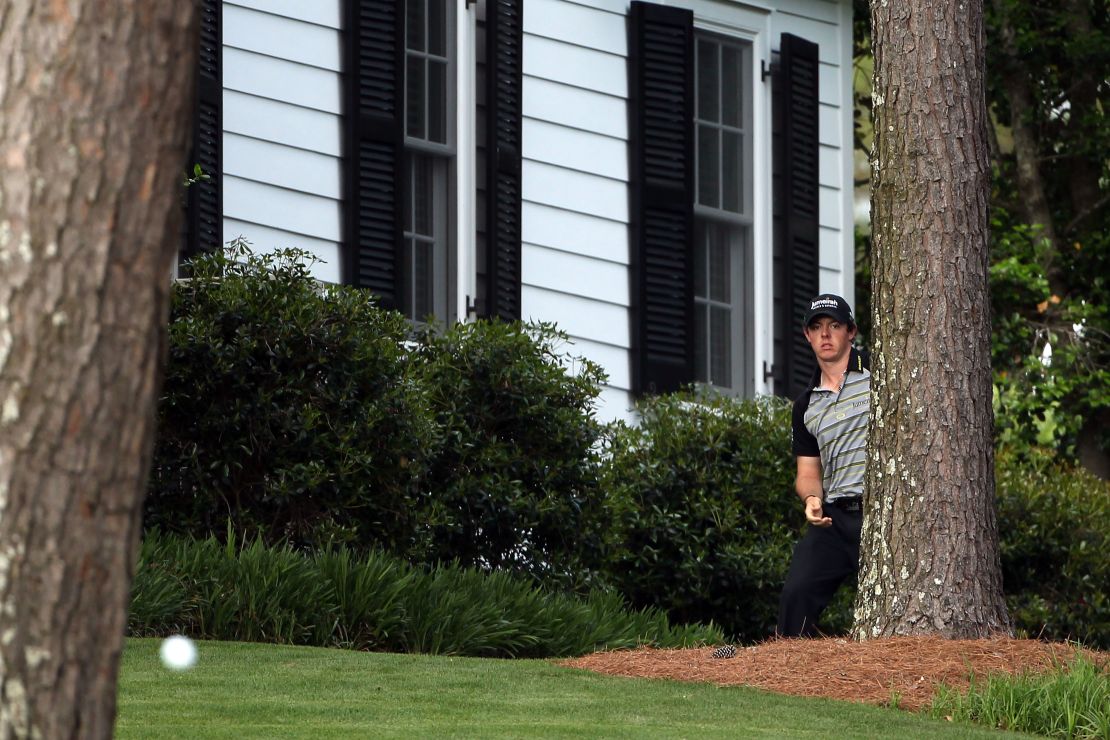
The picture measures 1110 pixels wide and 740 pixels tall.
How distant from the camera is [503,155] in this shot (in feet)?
39.7

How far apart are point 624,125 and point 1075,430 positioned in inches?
216

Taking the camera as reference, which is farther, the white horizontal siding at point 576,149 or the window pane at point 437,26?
the white horizontal siding at point 576,149

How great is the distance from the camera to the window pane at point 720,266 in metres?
13.7

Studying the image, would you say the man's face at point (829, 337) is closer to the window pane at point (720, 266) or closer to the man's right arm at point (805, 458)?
the man's right arm at point (805, 458)

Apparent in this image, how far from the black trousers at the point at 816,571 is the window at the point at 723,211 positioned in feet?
16.0

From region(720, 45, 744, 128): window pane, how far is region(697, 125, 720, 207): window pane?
0.68 feet

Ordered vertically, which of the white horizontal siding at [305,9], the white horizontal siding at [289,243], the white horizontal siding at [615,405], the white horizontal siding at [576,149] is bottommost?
the white horizontal siding at [615,405]

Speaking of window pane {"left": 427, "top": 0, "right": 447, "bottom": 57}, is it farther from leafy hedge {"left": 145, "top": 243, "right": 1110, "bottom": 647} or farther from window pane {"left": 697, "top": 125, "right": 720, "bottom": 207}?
window pane {"left": 697, "top": 125, "right": 720, "bottom": 207}

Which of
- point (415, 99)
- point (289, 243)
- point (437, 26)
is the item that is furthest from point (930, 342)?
point (437, 26)

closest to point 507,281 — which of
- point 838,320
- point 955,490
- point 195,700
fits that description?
point 838,320

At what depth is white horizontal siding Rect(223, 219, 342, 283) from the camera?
10.8m

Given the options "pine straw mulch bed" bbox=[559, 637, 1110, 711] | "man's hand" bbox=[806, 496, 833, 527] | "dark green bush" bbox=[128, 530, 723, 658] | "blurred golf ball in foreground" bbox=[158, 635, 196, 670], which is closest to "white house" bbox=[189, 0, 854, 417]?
"dark green bush" bbox=[128, 530, 723, 658]

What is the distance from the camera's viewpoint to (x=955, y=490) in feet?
26.3

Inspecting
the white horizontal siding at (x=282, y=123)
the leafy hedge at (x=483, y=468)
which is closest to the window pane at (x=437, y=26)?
the white horizontal siding at (x=282, y=123)
